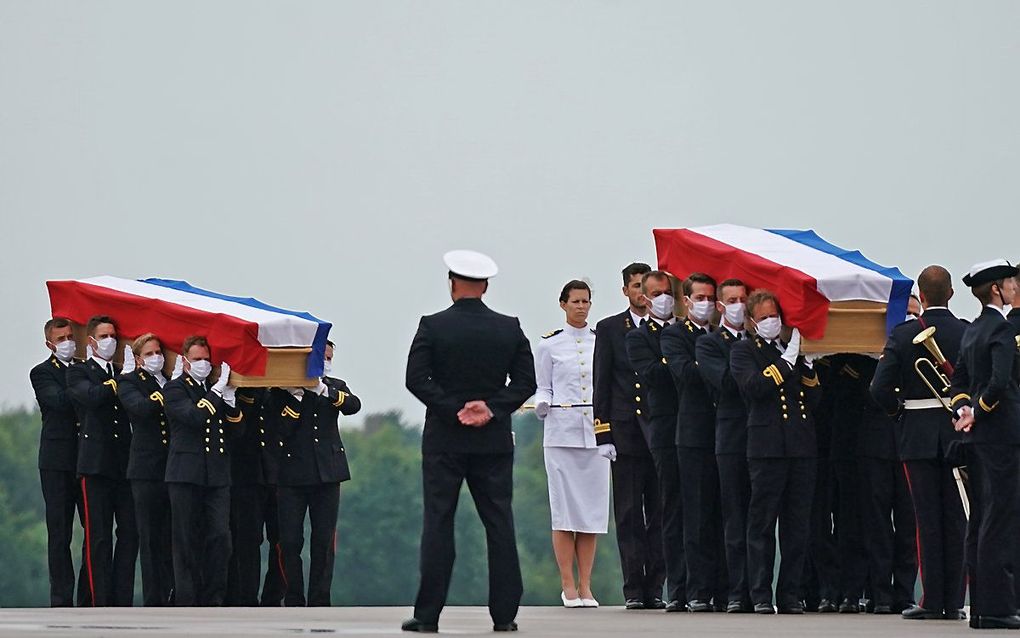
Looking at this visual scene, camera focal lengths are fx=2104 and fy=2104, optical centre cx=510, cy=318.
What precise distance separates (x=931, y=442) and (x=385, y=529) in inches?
2591

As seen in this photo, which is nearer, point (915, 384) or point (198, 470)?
point (915, 384)

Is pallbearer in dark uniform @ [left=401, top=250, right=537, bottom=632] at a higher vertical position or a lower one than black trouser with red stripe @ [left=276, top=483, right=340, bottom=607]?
higher

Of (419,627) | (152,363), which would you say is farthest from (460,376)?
(152,363)

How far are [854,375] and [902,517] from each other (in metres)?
0.96

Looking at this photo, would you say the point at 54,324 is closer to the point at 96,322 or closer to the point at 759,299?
the point at 96,322

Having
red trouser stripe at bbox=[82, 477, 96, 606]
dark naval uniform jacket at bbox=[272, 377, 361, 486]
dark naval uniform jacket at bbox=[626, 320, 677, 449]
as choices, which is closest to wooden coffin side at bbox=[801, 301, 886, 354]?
dark naval uniform jacket at bbox=[626, 320, 677, 449]

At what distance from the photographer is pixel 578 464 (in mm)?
15281

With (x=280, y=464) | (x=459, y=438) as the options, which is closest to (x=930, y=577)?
(x=459, y=438)

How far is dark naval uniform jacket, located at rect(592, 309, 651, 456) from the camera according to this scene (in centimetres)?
1448

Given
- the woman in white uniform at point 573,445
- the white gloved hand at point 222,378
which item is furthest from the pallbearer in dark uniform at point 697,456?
the white gloved hand at point 222,378

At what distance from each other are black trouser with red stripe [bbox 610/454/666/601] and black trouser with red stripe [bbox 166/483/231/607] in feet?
10.1

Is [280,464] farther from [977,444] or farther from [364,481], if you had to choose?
[364,481]

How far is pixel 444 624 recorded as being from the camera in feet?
39.5

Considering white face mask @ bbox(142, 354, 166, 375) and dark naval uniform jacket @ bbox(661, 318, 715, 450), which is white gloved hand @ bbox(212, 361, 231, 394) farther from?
dark naval uniform jacket @ bbox(661, 318, 715, 450)
